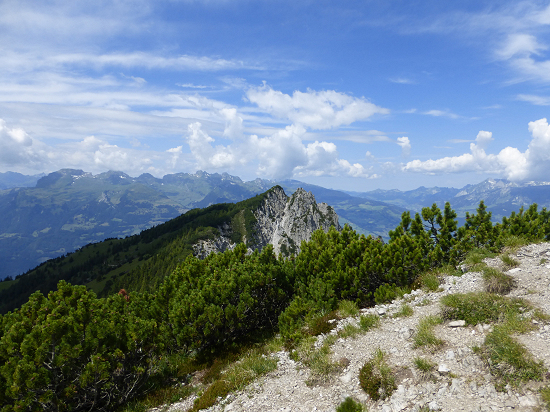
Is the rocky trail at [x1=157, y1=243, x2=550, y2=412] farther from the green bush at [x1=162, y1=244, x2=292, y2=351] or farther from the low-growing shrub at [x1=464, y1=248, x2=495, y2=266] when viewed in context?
the green bush at [x1=162, y1=244, x2=292, y2=351]

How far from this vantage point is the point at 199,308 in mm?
13578

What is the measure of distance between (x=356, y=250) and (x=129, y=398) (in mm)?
13705

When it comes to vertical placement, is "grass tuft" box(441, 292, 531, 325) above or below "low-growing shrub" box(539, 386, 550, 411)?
above

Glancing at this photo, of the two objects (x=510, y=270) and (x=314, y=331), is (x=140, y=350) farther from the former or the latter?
(x=510, y=270)

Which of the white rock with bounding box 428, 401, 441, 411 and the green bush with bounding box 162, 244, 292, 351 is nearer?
the white rock with bounding box 428, 401, 441, 411

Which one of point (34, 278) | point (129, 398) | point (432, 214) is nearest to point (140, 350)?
point (129, 398)

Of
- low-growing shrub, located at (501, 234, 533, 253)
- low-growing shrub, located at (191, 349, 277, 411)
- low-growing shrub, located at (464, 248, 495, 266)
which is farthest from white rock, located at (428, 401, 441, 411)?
low-growing shrub, located at (501, 234, 533, 253)

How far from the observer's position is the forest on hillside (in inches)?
392

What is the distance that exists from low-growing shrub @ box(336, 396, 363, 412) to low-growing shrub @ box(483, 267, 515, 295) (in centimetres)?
890

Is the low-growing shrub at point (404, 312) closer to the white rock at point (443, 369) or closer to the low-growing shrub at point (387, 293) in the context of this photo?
the low-growing shrub at point (387, 293)

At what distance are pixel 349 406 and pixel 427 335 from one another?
13.0 ft

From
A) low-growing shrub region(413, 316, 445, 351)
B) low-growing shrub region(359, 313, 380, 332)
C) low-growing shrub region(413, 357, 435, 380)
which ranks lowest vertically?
low-growing shrub region(359, 313, 380, 332)

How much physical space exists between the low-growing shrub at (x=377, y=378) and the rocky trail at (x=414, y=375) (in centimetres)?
18

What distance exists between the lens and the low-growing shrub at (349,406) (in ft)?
26.4
